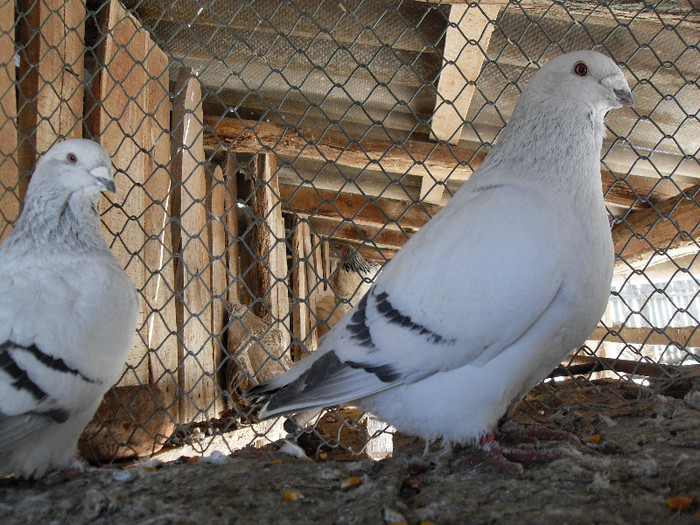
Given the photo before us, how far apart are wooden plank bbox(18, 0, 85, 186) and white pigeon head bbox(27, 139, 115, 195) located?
72 cm

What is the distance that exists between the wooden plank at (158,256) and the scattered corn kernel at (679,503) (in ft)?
6.69

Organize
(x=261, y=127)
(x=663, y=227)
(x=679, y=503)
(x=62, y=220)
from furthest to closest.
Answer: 1. (x=261, y=127)
2. (x=663, y=227)
3. (x=62, y=220)
4. (x=679, y=503)

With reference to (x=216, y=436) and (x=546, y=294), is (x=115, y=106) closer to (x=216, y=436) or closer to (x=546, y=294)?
(x=216, y=436)

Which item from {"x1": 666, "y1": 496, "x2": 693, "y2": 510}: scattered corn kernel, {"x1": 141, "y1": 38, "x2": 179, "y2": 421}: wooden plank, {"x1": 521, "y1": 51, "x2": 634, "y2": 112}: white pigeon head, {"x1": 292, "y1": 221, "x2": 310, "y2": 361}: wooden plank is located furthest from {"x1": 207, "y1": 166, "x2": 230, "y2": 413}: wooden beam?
{"x1": 666, "y1": 496, "x2": 693, "y2": 510}: scattered corn kernel

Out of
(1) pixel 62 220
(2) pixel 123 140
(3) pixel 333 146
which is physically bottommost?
(1) pixel 62 220

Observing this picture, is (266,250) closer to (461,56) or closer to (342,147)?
(342,147)

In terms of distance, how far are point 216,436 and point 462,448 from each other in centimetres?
139

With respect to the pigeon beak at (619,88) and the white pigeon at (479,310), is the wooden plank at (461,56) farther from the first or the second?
the white pigeon at (479,310)

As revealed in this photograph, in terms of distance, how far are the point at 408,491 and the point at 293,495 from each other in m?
0.27

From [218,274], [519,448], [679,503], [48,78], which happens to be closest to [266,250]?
[218,274]

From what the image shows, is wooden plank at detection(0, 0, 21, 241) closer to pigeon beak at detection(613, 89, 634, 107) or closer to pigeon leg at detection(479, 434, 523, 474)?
pigeon leg at detection(479, 434, 523, 474)

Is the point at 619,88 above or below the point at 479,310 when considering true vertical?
above

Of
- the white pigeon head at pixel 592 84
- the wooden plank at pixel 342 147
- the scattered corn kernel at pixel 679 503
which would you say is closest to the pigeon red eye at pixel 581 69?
the white pigeon head at pixel 592 84

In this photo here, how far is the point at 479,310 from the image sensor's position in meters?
1.24
